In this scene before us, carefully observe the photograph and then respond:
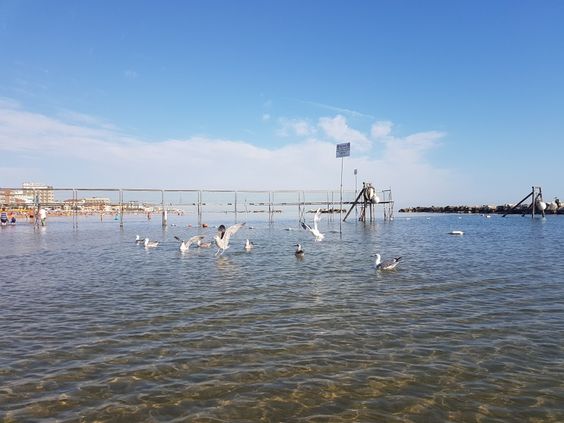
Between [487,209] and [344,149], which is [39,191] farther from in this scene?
[487,209]

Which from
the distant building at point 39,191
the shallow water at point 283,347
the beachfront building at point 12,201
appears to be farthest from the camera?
the beachfront building at point 12,201

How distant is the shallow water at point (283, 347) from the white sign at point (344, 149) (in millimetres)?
23704

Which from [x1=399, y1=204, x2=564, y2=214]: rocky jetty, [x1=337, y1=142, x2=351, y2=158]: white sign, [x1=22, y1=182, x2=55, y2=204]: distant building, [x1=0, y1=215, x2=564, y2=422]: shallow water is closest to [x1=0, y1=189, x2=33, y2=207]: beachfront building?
[x1=22, y1=182, x2=55, y2=204]: distant building

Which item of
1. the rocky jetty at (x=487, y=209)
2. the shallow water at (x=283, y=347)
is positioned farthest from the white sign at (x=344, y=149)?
the rocky jetty at (x=487, y=209)

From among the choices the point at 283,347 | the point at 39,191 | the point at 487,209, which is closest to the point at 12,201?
the point at 39,191

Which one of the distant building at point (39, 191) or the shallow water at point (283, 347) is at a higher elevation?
the distant building at point (39, 191)

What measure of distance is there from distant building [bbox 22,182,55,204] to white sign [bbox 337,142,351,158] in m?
39.8

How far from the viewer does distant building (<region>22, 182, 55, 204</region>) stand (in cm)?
5673

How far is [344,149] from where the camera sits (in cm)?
4047

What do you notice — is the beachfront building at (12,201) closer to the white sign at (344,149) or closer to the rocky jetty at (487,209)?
the white sign at (344,149)

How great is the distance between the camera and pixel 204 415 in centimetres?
599

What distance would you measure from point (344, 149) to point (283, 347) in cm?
3346

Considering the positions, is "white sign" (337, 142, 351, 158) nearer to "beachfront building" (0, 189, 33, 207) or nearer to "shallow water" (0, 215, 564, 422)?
"shallow water" (0, 215, 564, 422)

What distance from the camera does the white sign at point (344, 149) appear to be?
3999cm
